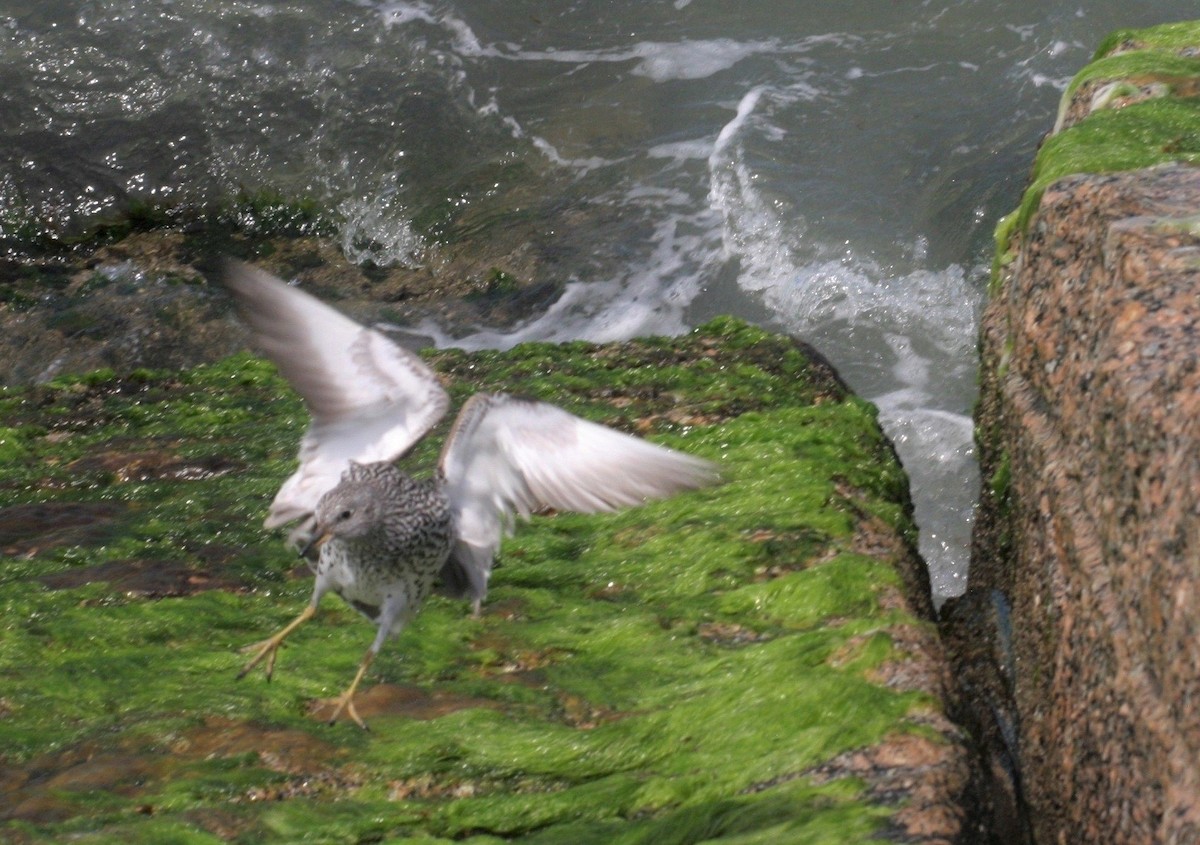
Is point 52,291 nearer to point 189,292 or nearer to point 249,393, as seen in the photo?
point 189,292

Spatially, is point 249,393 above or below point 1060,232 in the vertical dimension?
below

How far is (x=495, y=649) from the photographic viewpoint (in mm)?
4695

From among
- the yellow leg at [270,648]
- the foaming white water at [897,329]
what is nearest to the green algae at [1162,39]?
the foaming white water at [897,329]

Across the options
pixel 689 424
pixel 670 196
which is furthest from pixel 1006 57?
pixel 689 424

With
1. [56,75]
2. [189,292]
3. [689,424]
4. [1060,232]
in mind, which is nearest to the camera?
[1060,232]

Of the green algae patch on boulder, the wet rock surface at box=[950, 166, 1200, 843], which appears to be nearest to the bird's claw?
the wet rock surface at box=[950, 166, 1200, 843]

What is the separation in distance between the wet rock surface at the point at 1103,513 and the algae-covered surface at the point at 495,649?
1.55 ft

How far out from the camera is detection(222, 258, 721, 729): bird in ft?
13.2

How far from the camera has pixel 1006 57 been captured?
12031 mm

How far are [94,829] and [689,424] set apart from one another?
365cm

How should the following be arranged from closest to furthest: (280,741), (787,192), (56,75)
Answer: (280,741) < (787,192) < (56,75)

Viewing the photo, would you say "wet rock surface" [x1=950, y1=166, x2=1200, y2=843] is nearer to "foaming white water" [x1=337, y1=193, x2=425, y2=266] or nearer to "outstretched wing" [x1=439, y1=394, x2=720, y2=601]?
"outstretched wing" [x1=439, y1=394, x2=720, y2=601]

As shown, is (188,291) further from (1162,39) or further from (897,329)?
(1162,39)

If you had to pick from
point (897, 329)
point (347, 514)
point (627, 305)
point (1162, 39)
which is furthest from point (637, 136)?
point (347, 514)
